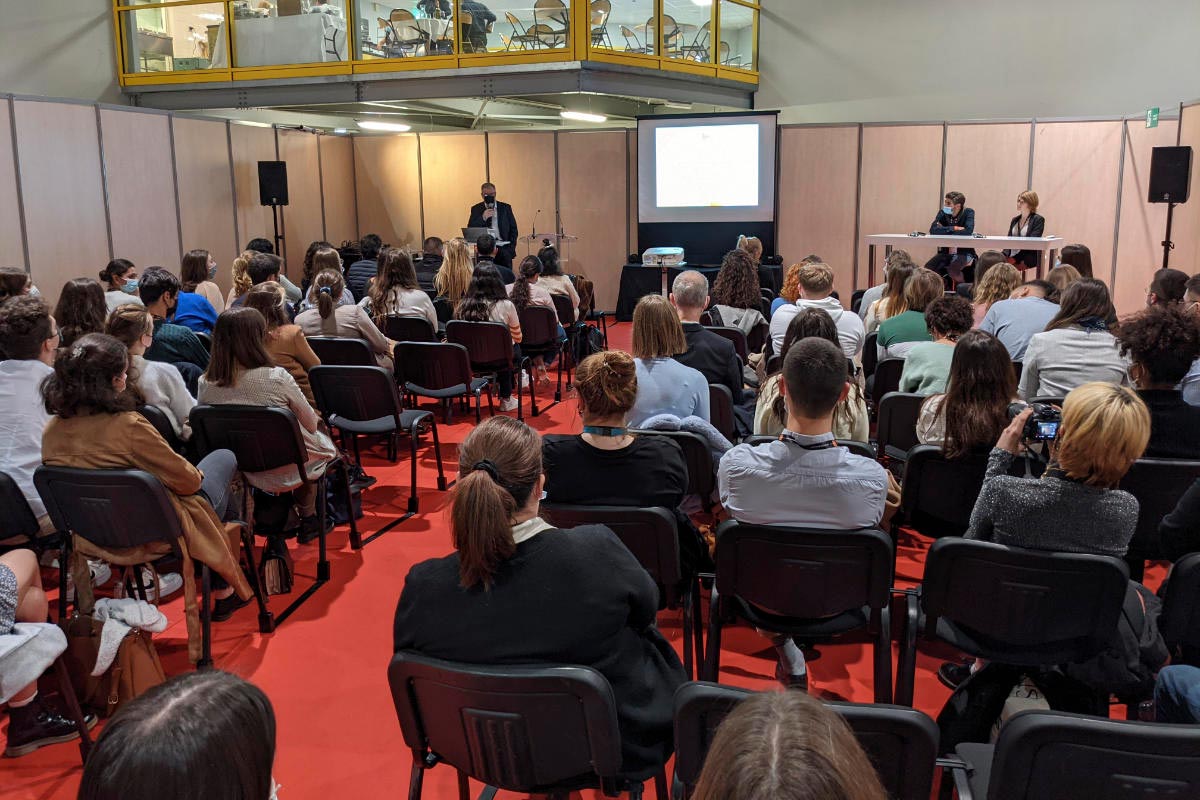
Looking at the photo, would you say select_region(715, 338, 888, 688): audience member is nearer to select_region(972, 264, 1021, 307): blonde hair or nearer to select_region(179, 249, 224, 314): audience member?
select_region(972, 264, 1021, 307): blonde hair

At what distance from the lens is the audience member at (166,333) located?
4.88 m

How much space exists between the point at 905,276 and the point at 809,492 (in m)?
3.57

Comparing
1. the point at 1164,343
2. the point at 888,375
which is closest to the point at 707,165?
the point at 888,375

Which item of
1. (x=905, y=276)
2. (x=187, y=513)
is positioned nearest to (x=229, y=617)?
(x=187, y=513)

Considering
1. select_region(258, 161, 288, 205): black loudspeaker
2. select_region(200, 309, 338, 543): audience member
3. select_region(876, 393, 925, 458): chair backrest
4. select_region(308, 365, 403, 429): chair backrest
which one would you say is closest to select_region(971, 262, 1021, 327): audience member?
select_region(876, 393, 925, 458): chair backrest

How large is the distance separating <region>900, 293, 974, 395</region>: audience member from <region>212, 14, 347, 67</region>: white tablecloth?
894 cm

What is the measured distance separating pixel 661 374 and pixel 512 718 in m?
2.22

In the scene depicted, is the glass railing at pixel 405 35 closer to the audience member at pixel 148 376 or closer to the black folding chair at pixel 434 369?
the black folding chair at pixel 434 369

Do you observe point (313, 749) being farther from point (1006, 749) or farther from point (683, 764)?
point (1006, 749)

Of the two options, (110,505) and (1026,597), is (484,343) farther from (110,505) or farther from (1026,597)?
(1026,597)

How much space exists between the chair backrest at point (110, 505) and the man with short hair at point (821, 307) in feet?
11.0

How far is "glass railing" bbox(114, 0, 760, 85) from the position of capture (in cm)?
1005

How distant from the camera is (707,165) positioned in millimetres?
11742

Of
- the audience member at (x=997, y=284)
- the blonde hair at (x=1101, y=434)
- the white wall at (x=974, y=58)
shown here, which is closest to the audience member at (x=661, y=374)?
the blonde hair at (x=1101, y=434)
